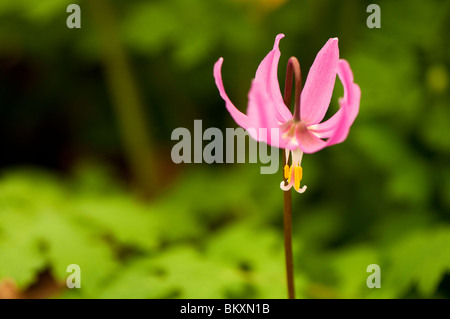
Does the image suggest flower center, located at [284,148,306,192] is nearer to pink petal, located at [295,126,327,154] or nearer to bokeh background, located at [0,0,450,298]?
pink petal, located at [295,126,327,154]

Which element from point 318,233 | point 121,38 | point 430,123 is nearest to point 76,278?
point 318,233

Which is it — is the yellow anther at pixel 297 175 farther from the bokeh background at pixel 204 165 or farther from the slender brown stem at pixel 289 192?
the bokeh background at pixel 204 165

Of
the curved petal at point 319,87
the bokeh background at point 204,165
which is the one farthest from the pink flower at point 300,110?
the bokeh background at point 204,165

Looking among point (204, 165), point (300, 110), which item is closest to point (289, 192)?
point (300, 110)

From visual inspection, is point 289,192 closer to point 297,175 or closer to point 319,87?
point 297,175

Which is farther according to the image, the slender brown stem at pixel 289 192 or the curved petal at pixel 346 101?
the slender brown stem at pixel 289 192

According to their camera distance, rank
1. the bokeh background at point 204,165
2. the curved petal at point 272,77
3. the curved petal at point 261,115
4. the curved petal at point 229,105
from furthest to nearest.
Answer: the bokeh background at point 204,165, the curved petal at point 272,77, the curved petal at point 229,105, the curved petal at point 261,115

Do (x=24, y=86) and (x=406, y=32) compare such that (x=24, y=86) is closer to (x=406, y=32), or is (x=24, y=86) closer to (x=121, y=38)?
(x=121, y=38)
